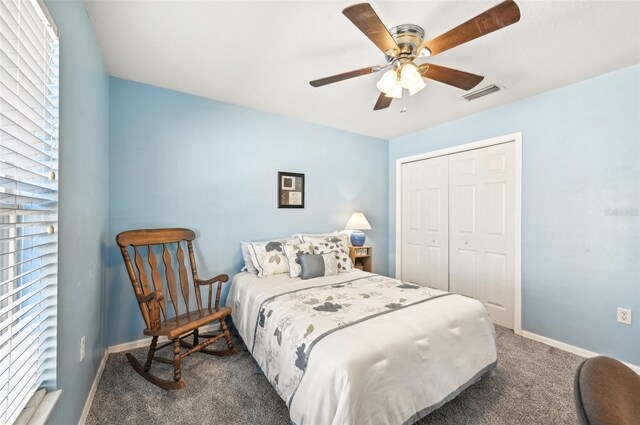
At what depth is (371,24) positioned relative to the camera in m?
1.38

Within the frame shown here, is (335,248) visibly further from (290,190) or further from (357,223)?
(290,190)

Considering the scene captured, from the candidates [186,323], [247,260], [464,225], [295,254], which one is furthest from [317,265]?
[464,225]

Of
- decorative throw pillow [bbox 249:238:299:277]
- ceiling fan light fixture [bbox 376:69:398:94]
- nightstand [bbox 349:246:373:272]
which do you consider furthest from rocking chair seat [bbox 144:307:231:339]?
ceiling fan light fixture [bbox 376:69:398:94]

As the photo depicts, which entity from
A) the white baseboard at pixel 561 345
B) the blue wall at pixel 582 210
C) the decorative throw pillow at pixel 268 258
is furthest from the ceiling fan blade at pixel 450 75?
the white baseboard at pixel 561 345

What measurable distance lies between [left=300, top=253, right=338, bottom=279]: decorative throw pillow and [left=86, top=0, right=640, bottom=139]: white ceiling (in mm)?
1645

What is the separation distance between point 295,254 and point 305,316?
1.08m

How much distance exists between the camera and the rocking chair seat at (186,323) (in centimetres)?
192

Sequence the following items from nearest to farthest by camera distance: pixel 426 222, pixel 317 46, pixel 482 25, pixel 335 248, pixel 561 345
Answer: pixel 482 25 < pixel 317 46 < pixel 561 345 < pixel 335 248 < pixel 426 222

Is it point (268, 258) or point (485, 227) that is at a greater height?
point (485, 227)

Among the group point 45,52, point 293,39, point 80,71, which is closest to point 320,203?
point 293,39

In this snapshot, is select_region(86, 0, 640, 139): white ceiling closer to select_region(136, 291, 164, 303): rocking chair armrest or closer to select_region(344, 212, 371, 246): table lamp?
select_region(344, 212, 371, 246): table lamp

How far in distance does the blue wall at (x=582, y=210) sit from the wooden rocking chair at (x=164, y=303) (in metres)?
3.03

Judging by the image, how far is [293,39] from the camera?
6.22 ft

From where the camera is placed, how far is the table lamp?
3662 millimetres
